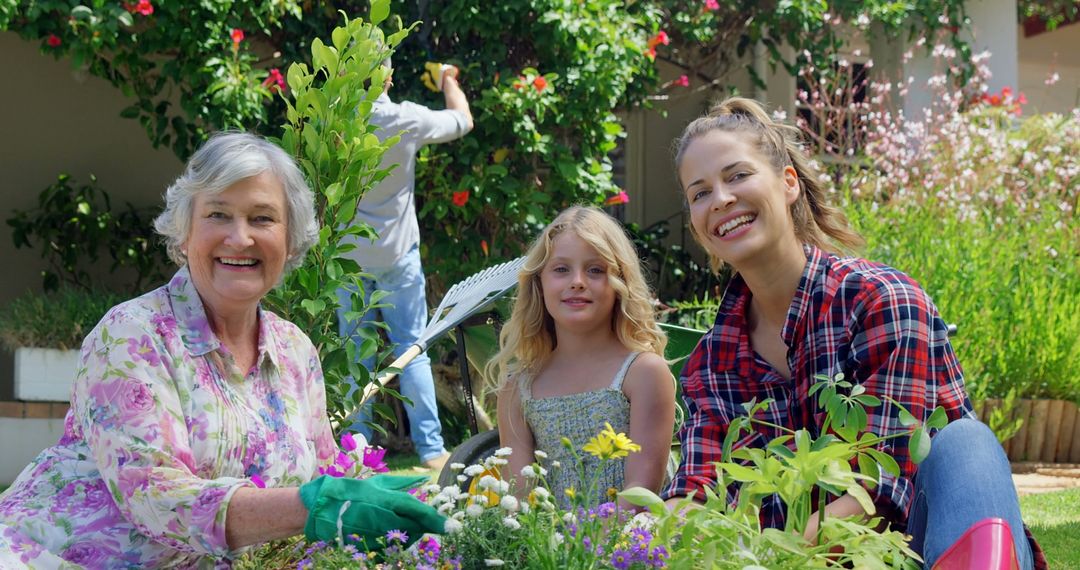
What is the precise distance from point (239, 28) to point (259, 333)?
384cm

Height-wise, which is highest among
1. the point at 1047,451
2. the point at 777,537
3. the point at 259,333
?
the point at 259,333

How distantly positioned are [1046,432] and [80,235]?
4.89m

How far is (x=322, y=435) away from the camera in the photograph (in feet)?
7.54

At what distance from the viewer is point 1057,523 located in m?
3.97

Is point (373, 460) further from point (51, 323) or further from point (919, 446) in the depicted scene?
point (51, 323)

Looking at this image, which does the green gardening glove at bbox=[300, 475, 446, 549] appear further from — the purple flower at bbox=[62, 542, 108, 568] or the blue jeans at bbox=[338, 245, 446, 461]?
the blue jeans at bbox=[338, 245, 446, 461]

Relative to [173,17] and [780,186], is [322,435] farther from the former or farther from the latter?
[173,17]

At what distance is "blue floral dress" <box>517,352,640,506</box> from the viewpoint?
9.80ft

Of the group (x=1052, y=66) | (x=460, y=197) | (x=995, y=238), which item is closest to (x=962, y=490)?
(x=460, y=197)

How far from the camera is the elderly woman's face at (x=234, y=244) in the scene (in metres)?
2.09

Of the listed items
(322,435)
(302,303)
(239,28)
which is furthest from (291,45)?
(322,435)

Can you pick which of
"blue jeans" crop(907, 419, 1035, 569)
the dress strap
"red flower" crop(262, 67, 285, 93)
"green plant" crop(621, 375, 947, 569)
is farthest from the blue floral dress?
"red flower" crop(262, 67, 285, 93)

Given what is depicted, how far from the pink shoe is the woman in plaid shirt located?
0.25m

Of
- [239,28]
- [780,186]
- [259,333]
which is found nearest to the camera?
[259,333]
